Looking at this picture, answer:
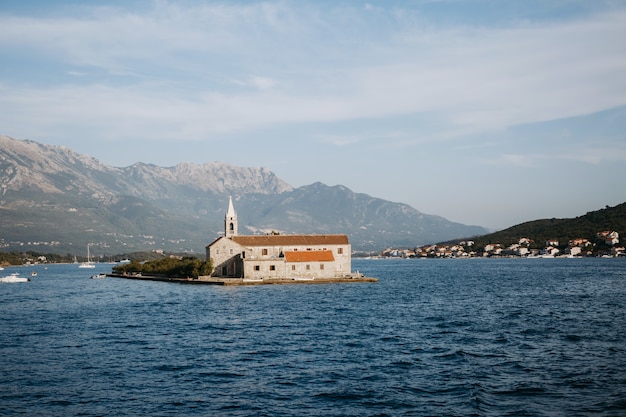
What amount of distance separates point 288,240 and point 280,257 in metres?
3.47

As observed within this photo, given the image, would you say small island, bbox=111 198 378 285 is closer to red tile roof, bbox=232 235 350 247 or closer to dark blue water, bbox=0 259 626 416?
red tile roof, bbox=232 235 350 247

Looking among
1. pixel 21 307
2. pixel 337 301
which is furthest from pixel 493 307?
pixel 21 307

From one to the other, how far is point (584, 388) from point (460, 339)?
12.8 meters

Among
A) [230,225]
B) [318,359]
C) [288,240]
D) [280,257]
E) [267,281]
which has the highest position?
[230,225]

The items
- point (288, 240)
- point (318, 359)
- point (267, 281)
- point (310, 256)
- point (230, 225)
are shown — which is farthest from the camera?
point (230, 225)

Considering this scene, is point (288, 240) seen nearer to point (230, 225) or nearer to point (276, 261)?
point (276, 261)

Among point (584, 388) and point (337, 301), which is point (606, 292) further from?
point (584, 388)

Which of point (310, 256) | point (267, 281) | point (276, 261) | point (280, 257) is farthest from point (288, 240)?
point (267, 281)

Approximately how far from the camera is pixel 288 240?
91938 mm

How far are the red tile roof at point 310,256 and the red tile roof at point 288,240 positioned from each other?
1270 mm

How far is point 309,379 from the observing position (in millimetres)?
A: 28641

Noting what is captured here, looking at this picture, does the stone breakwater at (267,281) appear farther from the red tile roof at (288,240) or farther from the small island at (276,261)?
the red tile roof at (288,240)

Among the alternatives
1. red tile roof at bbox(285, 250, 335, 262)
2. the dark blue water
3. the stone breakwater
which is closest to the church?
red tile roof at bbox(285, 250, 335, 262)

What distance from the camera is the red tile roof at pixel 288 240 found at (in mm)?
91188
